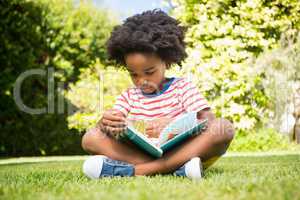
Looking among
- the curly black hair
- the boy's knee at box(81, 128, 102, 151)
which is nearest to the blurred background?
the curly black hair

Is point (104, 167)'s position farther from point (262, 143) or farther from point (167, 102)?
point (262, 143)

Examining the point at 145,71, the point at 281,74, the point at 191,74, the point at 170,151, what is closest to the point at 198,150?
the point at 170,151

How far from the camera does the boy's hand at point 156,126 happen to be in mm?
3361

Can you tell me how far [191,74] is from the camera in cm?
1053

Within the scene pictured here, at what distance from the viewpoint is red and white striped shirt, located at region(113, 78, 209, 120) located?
11.3 feet

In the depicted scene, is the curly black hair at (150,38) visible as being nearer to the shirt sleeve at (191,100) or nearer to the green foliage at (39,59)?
the shirt sleeve at (191,100)

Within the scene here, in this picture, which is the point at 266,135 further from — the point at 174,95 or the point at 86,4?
the point at 174,95

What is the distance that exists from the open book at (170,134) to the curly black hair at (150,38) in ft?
2.77

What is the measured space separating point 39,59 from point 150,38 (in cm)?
746

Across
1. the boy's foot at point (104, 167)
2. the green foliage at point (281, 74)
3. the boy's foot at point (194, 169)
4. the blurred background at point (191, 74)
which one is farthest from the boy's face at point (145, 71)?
the green foliage at point (281, 74)

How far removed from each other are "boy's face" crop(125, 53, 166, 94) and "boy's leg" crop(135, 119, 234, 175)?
1.93 ft

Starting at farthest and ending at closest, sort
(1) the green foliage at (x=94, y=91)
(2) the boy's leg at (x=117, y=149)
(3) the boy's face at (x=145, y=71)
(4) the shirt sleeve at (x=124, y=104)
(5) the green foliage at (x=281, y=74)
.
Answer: (1) the green foliage at (x=94, y=91) → (5) the green foliage at (x=281, y=74) → (4) the shirt sleeve at (x=124, y=104) → (3) the boy's face at (x=145, y=71) → (2) the boy's leg at (x=117, y=149)

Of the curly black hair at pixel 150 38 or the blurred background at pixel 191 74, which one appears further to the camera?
the blurred background at pixel 191 74

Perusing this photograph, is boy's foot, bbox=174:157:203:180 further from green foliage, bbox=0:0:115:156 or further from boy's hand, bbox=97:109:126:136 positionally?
green foliage, bbox=0:0:115:156
